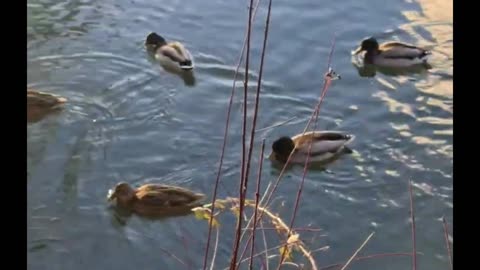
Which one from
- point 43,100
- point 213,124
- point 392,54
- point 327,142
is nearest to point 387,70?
point 392,54

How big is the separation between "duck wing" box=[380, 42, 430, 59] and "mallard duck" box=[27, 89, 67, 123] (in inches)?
109

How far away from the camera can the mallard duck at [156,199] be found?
17.7 feet

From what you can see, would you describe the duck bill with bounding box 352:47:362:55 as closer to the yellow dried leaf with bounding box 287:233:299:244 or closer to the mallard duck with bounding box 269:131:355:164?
the mallard duck with bounding box 269:131:355:164

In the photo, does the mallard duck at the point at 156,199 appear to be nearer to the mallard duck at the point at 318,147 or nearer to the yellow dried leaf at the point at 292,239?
the mallard duck at the point at 318,147

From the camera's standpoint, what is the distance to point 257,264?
4.93 metres

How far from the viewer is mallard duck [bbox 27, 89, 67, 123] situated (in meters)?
6.32

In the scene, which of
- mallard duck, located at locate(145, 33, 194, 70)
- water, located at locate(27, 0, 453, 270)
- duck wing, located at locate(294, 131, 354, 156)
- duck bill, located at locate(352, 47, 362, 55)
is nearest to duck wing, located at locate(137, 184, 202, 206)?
water, located at locate(27, 0, 453, 270)

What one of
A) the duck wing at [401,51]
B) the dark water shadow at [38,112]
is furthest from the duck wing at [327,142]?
the dark water shadow at [38,112]

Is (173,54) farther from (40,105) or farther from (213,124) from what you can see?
(40,105)

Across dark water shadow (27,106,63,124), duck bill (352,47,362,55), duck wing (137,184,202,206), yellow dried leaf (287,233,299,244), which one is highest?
yellow dried leaf (287,233,299,244)

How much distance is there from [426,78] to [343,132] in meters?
1.40

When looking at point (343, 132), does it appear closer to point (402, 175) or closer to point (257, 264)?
point (402, 175)

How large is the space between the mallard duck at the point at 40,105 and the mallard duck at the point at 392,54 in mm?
2598

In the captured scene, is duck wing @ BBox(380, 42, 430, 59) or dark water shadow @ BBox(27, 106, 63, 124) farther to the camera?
duck wing @ BBox(380, 42, 430, 59)
